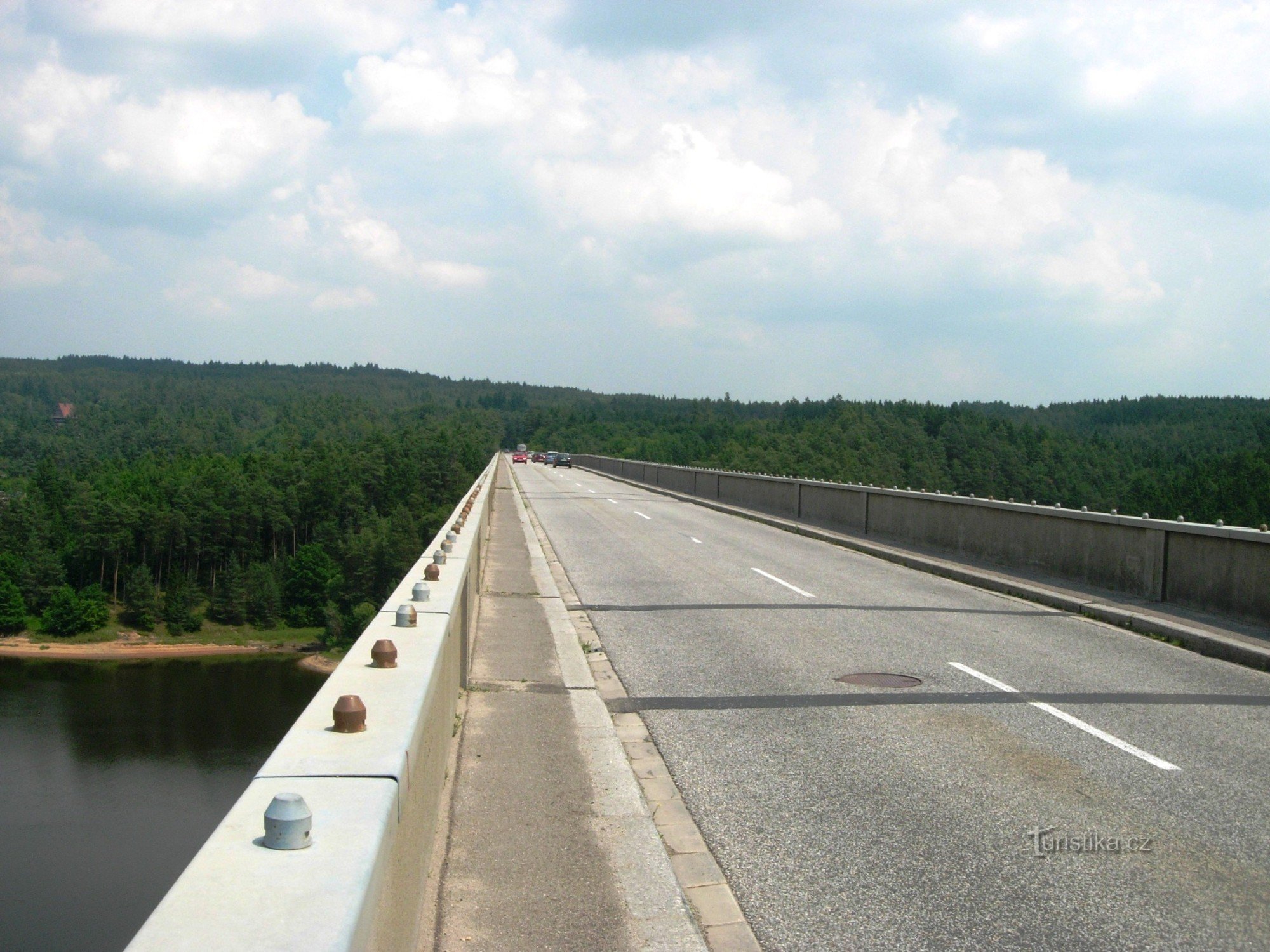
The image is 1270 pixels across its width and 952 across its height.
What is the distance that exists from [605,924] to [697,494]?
114 ft

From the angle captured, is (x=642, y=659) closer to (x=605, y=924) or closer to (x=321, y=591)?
(x=605, y=924)

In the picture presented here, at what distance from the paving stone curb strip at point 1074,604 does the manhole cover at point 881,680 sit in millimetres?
3600

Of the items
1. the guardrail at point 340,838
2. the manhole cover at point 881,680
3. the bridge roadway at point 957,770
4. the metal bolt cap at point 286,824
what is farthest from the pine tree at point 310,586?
the metal bolt cap at point 286,824

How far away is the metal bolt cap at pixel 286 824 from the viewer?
227 centimetres

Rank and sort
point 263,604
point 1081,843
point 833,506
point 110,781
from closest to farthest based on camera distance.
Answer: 1. point 1081,843
2. point 833,506
3. point 110,781
4. point 263,604

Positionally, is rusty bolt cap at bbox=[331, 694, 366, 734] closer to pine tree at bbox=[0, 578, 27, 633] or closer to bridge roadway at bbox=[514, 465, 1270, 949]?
bridge roadway at bbox=[514, 465, 1270, 949]

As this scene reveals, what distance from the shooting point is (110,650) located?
8131 centimetres

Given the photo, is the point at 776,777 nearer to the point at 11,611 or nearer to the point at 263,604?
the point at 11,611

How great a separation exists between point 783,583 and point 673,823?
32.7ft

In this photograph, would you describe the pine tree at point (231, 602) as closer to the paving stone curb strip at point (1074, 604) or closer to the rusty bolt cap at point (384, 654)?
the paving stone curb strip at point (1074, 604)

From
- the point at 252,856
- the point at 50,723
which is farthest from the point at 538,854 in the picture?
the point at 50,723

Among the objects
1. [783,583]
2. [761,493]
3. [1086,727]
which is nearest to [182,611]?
[761,493]

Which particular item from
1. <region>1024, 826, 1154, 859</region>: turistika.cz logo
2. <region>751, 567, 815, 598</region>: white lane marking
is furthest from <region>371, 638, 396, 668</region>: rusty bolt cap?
<region>751, 567, 815, 598</region>: white lane marking

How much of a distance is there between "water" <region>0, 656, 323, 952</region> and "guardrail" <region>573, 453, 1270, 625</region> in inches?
710
